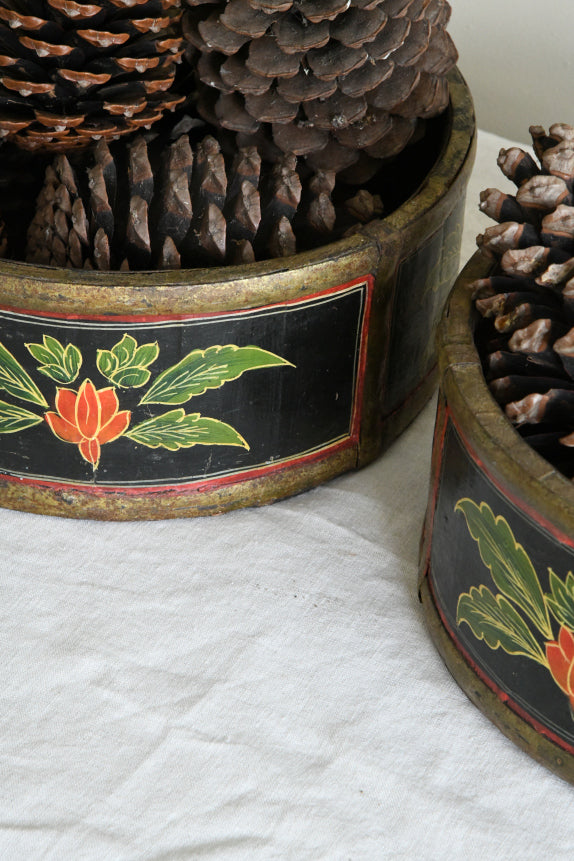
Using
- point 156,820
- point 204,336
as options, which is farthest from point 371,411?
point 156,820

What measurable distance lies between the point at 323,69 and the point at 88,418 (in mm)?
169

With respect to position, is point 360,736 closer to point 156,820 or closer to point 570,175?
point 156,820

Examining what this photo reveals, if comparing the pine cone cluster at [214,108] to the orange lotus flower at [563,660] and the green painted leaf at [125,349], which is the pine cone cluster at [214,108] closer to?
the green painted leaf at [125,349]

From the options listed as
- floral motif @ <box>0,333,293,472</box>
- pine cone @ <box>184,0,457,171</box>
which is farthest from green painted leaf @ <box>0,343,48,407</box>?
pine cone @ <box>184,0,457,171</box>

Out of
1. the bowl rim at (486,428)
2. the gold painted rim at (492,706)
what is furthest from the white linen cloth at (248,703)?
the bowl rim at (486,428)

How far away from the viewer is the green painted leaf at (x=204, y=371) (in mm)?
438

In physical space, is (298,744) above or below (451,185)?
below

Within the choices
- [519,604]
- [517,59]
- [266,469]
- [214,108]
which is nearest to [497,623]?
[519,604]

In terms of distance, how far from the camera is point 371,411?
499 mm

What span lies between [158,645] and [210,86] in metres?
0.24

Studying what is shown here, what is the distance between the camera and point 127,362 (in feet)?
1.43

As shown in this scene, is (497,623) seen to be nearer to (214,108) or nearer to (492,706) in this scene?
(492,706)

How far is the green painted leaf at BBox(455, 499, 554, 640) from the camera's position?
36cm

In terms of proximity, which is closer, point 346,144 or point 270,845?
point 270,845
